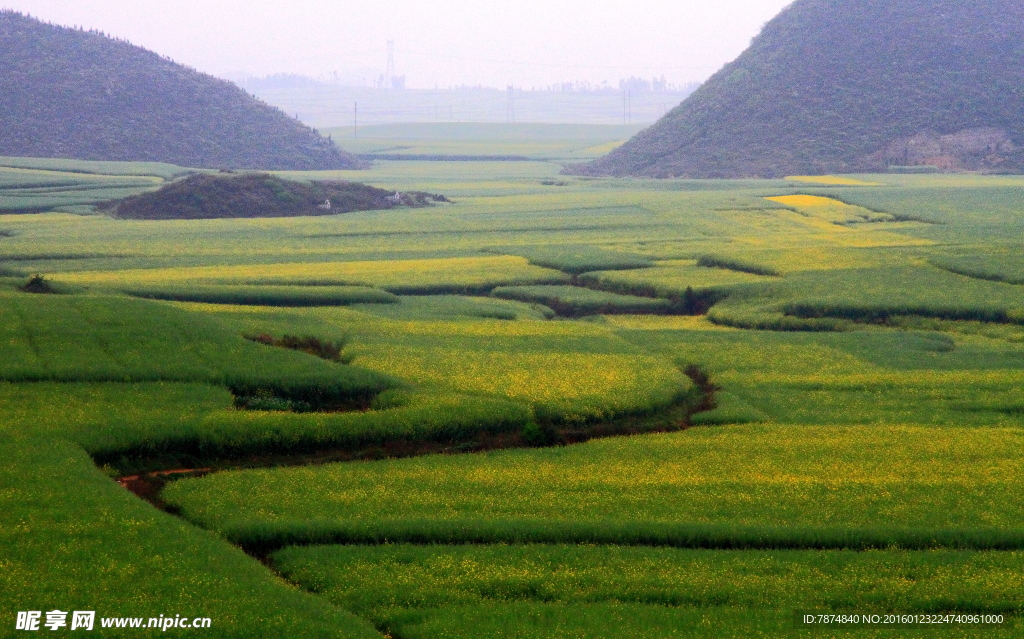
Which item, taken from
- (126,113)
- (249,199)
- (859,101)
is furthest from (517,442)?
(126,113)

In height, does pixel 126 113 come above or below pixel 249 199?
above

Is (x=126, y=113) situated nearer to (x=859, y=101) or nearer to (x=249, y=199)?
(x=249, y=199)

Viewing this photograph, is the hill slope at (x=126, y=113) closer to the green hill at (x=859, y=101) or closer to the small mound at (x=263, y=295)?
the green hill at (x=859, y=101)

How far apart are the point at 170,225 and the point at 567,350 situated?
47.6 metres

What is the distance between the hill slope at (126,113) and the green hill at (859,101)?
42887mm

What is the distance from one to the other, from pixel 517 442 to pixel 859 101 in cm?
12110

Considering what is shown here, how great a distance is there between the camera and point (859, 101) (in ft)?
445

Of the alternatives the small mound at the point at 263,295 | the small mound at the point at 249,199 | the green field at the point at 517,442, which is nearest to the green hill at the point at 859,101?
the small mound at the point at 249,199

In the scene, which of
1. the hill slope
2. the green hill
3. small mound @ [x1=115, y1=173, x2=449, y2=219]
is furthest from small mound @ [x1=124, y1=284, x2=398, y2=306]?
the hill slope

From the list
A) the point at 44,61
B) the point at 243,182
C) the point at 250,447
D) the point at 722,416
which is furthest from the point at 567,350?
the point at 44,61

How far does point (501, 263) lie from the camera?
5681 centimetres

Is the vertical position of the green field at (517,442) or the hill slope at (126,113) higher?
the hill slope at (126,113)

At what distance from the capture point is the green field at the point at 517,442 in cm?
1579

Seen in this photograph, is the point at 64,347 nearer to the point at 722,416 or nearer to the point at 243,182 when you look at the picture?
the point at 722,416
